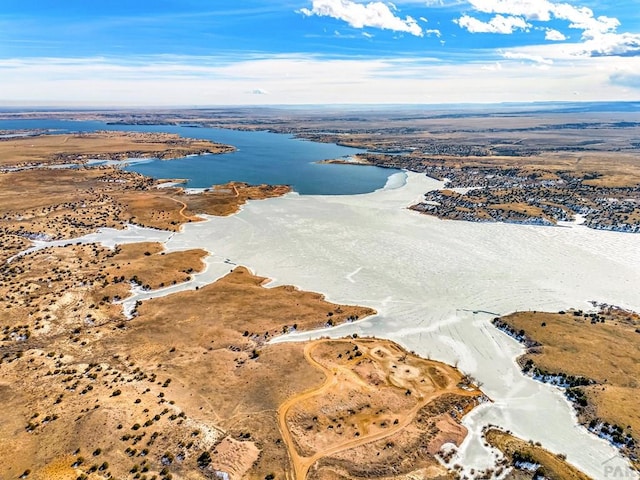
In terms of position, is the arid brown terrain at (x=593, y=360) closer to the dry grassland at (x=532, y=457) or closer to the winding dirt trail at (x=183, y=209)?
the dry grassland at (x=532, y=457)

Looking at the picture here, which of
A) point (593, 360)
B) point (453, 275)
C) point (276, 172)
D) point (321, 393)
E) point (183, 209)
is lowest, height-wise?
point (321, 393)

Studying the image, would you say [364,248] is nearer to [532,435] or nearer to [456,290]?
[456,290]

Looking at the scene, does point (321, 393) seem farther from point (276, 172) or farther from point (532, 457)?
point (276, 172)

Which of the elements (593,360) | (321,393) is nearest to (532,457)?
(321,393)

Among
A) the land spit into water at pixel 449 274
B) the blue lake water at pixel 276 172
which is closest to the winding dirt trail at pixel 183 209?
the land spit into water at pixel 449 274

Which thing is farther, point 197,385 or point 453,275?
point 453,275

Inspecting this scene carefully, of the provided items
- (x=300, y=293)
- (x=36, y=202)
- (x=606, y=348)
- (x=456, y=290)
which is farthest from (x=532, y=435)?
Answer: (x=36, y=202)

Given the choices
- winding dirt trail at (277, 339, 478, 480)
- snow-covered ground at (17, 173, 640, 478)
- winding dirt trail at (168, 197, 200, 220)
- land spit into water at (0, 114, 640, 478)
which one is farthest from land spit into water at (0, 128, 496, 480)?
winding dirt trail at (168, 197, 200, 220)

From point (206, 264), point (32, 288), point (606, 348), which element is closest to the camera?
point (606, 348)

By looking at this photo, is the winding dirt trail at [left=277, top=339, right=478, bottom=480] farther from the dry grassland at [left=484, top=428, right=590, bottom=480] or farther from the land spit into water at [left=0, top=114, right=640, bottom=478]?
the dry grassland at [left=484, top=428, right=590, bottom=480]
